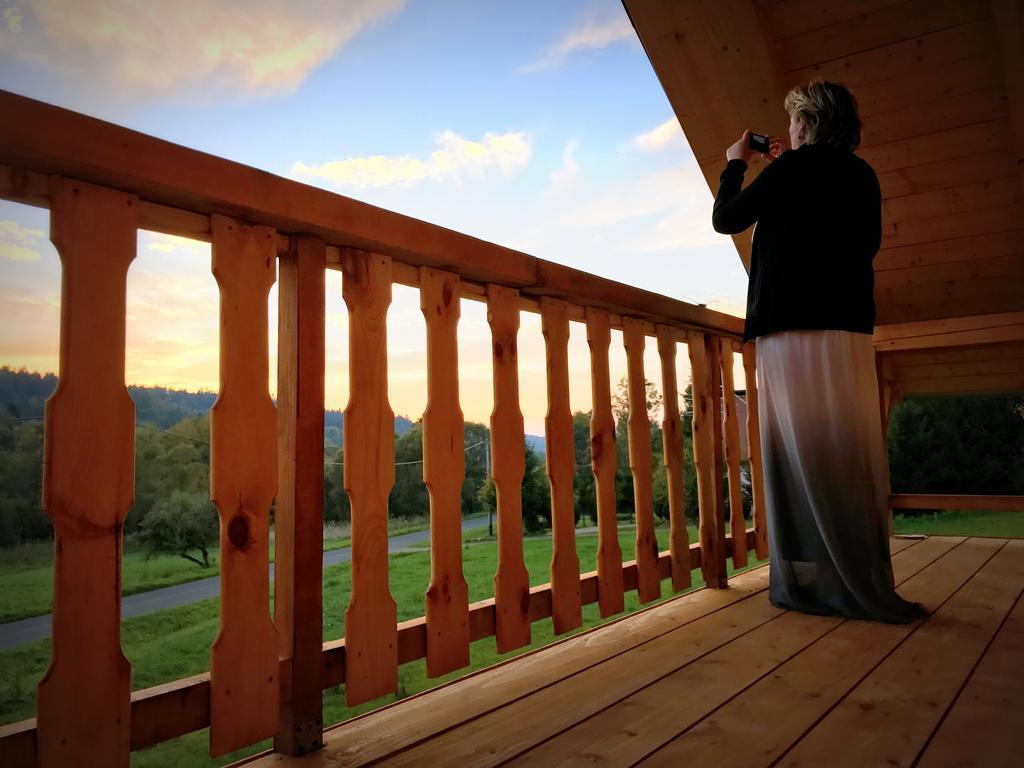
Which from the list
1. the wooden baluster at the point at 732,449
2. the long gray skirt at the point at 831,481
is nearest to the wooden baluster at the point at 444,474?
the long gray skirt at the point at 831,481

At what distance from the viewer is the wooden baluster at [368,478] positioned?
1262 millimetres

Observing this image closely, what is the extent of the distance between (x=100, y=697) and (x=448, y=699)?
2.20ft

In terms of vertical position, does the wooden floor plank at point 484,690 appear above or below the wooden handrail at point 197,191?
below

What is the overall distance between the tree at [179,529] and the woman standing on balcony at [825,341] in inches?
68.7

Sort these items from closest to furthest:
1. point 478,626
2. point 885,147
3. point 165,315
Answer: point 478,626
point 165,315
point 885,147

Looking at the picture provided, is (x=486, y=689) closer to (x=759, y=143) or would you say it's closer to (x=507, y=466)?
(x=507, y=466)

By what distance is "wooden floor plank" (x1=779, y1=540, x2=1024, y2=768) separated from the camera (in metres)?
1.05

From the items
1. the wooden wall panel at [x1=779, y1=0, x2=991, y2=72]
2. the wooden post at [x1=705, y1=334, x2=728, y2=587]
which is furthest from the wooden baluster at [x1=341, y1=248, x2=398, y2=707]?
the wooden wall panel at [x1=779, y1=0, x2=991, y2=72]

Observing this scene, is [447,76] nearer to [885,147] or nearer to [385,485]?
[885,147]

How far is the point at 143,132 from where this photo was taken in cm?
99

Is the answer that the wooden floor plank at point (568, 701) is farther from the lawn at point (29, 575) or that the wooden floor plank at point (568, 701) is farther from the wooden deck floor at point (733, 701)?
the lawn at point (29, 575)

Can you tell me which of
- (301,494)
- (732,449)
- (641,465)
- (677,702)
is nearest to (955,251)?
(732,449)

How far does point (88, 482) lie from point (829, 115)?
2058 millimetres

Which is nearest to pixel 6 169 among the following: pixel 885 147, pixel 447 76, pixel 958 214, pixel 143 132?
pixel 143 132
